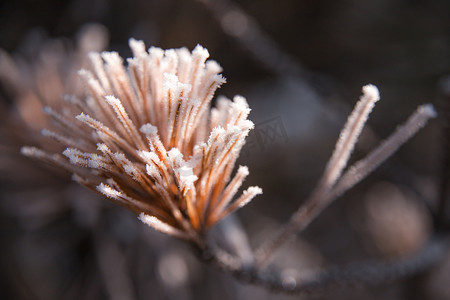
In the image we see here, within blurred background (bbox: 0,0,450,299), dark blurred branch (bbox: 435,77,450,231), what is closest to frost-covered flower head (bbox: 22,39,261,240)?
Answer: blurred background (bbox: 0,0,450,299)

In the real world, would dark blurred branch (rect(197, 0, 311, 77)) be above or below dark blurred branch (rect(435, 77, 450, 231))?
above

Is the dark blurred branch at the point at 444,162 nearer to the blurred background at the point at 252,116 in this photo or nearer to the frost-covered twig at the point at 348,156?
the blurred background at the point at 252,116

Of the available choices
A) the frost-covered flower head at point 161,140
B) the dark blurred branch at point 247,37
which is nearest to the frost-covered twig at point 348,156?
the frost-covered flower head at point 161,140

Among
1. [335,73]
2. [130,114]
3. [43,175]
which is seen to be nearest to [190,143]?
[130,114]

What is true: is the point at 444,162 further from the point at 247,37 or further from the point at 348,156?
the point at 247,37

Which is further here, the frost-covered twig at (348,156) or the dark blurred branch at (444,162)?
the dark blurred branch at (444,162)

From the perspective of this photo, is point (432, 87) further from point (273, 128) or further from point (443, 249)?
point (273, 128)

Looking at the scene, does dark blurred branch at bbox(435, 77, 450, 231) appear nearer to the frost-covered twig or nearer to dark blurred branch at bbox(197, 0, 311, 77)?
the frost-covered twig
